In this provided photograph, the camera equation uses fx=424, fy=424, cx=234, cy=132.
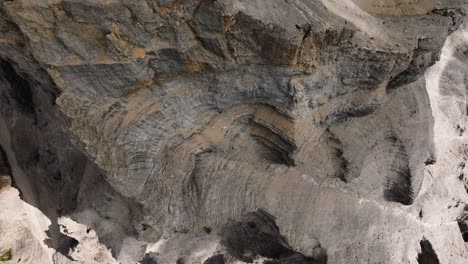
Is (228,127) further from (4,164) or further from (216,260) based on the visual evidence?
(4,164)

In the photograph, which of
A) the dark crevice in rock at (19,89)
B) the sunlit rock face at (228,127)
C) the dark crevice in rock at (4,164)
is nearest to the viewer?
the sunlit rock face at (228,127)

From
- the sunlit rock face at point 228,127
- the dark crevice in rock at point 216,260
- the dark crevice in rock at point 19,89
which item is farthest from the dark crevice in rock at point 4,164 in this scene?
the dark crevice in rock at point 216,260

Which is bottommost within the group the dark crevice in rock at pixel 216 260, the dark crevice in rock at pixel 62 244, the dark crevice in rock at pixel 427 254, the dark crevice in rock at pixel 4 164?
the dark crevice in rock at pixel 62 244

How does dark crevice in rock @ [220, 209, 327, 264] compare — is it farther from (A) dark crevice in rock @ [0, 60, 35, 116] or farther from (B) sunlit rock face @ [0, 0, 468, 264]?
(A) dark crevice in rock @ [0, 60, 35, 116]

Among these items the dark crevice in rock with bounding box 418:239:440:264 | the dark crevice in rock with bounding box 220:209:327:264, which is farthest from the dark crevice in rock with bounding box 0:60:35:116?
the dark crevice in rock with bounding box 418:239:440:264

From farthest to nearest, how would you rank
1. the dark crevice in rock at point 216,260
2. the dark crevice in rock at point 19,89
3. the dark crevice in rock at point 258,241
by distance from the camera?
the dark crevice in rock at point 216,260 → the dark crevice in rock at point 19,89 → the dark crevice in rock at point 258,241

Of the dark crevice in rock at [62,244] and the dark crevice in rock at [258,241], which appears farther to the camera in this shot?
the dark crevice in rock at [62,244]

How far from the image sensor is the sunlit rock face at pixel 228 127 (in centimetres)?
131

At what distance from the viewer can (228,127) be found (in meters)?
1.66

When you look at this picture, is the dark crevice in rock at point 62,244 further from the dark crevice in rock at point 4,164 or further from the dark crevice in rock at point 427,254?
the dark crevice in rock at point 427,254

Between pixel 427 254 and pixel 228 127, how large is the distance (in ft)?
5.47

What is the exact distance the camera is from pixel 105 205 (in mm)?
1959

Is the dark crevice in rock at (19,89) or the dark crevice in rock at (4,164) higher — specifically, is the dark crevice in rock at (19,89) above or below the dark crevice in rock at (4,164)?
above

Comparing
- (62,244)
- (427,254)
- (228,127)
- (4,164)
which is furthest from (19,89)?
(427,254)
